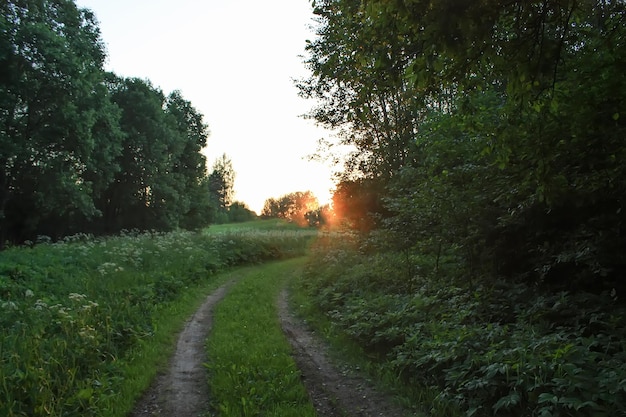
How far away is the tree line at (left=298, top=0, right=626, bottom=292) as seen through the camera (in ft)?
12.3

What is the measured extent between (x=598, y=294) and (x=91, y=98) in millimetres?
27340

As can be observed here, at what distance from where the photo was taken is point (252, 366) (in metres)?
6.59

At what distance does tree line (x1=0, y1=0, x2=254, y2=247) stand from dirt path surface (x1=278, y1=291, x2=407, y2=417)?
2086cm

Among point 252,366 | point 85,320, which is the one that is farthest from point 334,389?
point 85,320

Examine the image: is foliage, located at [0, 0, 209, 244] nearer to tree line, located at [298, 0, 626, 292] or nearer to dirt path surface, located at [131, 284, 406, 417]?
dirt path surface, located at [131, 284, 406, 417]

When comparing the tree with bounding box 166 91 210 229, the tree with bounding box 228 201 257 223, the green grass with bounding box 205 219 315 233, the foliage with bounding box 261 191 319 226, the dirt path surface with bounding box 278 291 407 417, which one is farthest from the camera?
the foliage with bounding box 261 191 319 226

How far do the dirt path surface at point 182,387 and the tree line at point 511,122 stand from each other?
4.42m

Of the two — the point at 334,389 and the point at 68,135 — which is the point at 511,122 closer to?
the point at 334,389

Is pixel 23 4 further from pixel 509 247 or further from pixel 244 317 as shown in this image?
pixel 509 247

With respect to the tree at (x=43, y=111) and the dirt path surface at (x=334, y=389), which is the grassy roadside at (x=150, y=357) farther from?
the tree at (x=43, y=111)

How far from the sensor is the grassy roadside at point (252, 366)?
17.3ft

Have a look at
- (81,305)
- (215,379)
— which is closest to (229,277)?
(81,305)

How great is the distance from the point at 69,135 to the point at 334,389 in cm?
2354

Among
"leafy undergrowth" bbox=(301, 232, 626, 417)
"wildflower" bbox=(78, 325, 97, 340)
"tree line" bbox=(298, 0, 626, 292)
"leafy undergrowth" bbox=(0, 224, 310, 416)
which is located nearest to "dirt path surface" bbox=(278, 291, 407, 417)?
"leafy undergrowth" bbox=(301, 232, 626, 417)
